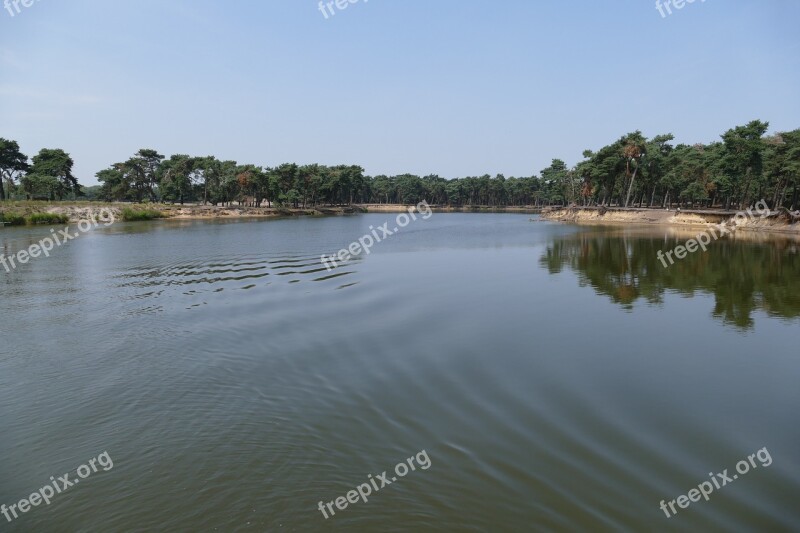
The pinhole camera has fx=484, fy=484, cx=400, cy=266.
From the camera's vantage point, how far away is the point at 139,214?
266 ft

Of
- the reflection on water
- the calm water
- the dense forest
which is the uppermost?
the dense forest

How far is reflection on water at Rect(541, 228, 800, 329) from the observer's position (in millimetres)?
19297

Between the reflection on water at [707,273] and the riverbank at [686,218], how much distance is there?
1390 centimetres

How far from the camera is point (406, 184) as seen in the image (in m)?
189

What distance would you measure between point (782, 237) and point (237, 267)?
170ft

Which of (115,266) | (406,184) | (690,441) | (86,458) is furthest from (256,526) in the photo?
(406,184)

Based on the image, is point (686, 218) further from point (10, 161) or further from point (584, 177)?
point (10, 161)

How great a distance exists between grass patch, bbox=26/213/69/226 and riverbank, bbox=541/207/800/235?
84007 mm

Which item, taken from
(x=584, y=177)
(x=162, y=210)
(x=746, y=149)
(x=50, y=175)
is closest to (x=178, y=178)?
(x=162, y=210)

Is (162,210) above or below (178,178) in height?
below

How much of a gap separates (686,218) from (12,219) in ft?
293

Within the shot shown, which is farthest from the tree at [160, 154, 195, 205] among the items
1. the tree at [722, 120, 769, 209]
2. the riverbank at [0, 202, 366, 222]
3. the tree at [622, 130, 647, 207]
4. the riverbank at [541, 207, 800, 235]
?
the tree at [722, 120, 769, 209]

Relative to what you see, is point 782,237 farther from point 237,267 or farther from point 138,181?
point 138,181

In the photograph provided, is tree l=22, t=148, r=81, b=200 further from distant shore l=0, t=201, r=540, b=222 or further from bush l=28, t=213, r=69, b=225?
bush l=28, t=213, r=69, b=225
